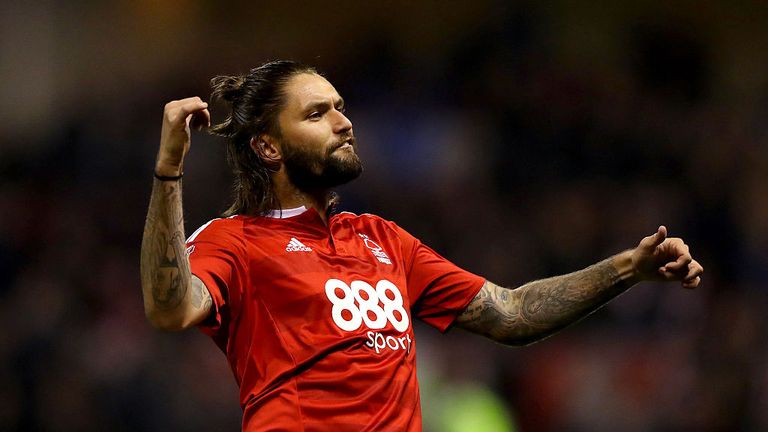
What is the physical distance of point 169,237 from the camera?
2961 millimetres

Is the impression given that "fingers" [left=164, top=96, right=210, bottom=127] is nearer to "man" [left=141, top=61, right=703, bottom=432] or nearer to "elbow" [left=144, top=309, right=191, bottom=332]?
"man" [left=141, top=61, right=703, bottom=432]

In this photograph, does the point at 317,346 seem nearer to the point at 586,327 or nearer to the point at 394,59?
the point at 586,327

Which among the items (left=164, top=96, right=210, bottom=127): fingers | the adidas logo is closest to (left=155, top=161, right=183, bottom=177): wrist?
(left=164, top=96, right=210, bottom=127): fingers

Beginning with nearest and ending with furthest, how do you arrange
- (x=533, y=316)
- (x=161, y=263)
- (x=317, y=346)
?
(x=161, y=263) < (x=317, y=346) < (x=533, y=316)

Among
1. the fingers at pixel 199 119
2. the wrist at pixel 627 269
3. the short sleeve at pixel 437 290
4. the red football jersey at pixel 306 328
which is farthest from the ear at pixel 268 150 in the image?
the wrist at pixel 627 269

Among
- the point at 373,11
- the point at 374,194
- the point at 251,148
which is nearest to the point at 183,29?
the point at 373,11

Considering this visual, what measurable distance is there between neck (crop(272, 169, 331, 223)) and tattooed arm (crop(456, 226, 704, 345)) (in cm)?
67

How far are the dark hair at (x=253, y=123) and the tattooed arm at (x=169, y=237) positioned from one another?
90cm

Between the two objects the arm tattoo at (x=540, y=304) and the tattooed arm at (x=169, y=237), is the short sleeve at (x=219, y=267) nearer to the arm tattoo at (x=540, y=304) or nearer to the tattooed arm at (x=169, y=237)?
the tattooed arm at (x=169, y=237)

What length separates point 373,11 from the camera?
366 inches

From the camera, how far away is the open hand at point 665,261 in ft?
11.5

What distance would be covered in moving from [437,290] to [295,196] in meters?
0.63

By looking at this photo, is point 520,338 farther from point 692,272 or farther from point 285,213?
point 285,213

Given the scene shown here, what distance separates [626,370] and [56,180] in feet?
14.9
